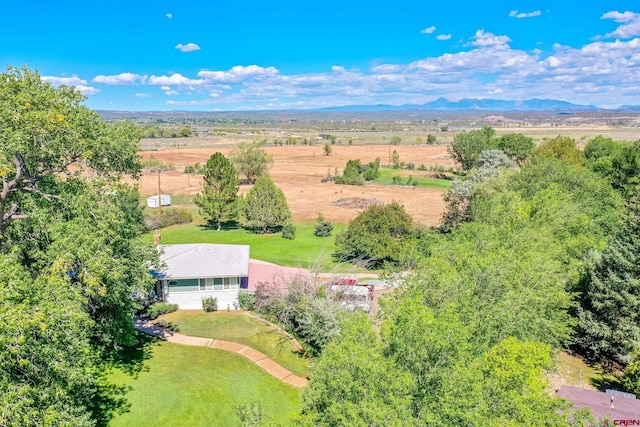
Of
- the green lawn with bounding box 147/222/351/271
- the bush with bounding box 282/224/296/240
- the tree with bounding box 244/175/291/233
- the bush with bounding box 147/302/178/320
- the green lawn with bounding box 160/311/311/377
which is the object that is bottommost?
the green lawn with bounding box 160/311/311/377

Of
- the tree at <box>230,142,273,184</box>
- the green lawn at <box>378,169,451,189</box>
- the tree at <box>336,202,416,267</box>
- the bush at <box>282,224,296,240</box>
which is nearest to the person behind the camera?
the tree at <box>336,202,416,267</box>

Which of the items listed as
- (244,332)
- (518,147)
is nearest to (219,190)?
(244,332)

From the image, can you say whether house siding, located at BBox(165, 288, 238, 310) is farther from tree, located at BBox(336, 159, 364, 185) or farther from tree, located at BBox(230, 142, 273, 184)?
tree, located at BBox(336, 159, 364, 185)

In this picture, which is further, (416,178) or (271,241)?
(416,178)

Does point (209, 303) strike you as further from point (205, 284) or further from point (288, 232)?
point (288, 232)

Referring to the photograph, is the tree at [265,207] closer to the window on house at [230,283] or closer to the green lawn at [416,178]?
the window on house at [230,283]

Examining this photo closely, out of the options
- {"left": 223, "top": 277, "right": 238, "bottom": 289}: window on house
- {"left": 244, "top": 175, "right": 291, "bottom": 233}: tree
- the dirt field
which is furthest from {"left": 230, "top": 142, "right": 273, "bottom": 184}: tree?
{"left": 223, "top": 277, "right": 238, "bottom": 289}: window on house

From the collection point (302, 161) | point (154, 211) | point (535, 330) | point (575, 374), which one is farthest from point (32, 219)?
point (302, 161)

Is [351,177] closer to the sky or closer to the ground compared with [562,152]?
closer to the ground
